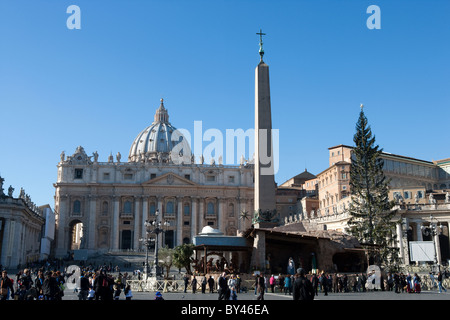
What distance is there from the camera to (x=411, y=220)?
43.5 metres

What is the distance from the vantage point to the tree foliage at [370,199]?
33.3 metres

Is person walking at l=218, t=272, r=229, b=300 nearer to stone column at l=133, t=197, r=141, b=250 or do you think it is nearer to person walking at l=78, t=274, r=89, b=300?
person walking at l=78, t=274, r=89, b=300

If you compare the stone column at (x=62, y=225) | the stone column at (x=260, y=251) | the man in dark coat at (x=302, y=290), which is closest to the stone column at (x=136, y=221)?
the stone column at (x=62, y=225)

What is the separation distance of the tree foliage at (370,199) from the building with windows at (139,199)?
43031mm

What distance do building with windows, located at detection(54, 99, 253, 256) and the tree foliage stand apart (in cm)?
4303

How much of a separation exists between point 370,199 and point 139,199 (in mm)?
48231

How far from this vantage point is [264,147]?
82.8 feet

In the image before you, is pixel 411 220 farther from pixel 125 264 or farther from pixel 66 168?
pixel 66 168

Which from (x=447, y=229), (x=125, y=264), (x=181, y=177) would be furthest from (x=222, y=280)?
(x=181, y=177)

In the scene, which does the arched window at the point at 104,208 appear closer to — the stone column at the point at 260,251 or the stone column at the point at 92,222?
the stone column at the point at 92,222

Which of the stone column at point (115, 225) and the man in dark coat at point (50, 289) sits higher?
the stone column at point (115, 225)

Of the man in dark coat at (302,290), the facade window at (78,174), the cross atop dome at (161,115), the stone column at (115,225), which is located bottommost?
the man in dark coat at (302,290)

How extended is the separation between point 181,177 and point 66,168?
18.5 meters

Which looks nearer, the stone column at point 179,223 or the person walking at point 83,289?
the person walking at point 83,289
